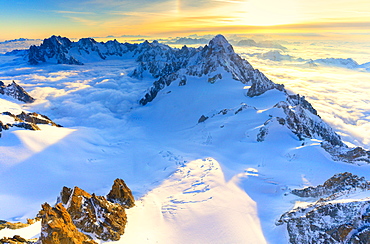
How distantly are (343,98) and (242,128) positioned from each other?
179m

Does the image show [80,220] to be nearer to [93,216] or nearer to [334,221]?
[93,216]

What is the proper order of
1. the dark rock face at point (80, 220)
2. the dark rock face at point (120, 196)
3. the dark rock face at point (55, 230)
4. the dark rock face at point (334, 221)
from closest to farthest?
the dark rock face at point (55, 230), the dark rock face at point (80, 220), the dark rock face at point (334, 221), the dark rock face at point (120, 196)

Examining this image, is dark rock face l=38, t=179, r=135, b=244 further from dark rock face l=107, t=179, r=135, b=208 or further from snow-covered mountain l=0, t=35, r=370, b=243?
dark rock face l=107, t=179, r=135, b=208

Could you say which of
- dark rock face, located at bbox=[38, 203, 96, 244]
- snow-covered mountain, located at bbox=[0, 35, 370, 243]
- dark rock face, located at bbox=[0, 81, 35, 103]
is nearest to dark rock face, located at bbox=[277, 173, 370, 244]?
snow-covered mountain, located at bbox=[0, 35, 370, 243]

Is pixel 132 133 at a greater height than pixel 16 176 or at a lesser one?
lesser

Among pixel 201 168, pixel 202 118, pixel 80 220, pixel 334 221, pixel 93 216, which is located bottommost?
pixel 201 168

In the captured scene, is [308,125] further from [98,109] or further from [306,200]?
[98,109]

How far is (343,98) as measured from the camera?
18025cm

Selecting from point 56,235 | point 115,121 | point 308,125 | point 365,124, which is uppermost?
point 56,235

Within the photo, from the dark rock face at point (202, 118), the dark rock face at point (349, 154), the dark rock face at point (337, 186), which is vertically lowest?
the dark rock face at point (202, 118)

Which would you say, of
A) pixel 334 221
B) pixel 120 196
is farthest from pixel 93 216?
pixel 334 221

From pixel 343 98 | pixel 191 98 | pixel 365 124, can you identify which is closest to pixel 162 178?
pixel 191 98

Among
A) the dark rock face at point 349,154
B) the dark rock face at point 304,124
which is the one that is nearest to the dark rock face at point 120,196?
the dark rock face at point 349,154

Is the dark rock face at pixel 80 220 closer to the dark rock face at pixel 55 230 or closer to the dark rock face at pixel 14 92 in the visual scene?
the dark rock face at pixel 55 230
